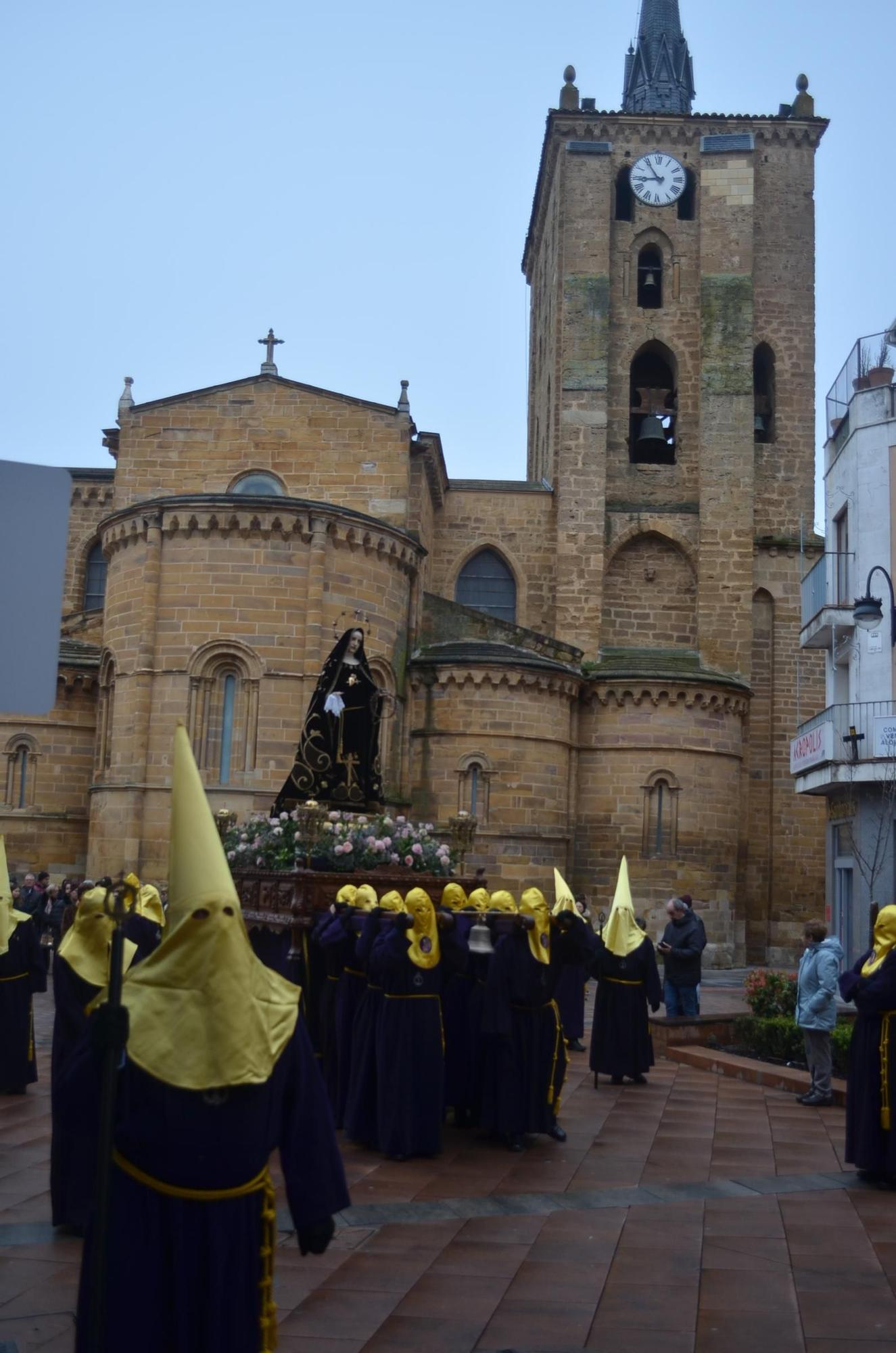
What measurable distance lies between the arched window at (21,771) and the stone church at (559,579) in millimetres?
65

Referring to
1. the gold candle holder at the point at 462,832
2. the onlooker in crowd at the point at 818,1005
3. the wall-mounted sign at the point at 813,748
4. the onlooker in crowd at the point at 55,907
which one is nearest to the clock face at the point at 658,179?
the wall-mounted sign at the point at 813,748

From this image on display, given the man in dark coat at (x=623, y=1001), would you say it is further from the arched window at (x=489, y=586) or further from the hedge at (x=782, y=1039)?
the arched window at (x=489, y=586)

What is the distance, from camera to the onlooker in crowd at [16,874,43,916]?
20.4 m

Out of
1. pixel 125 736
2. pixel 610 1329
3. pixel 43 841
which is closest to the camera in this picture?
pixel 610 1329

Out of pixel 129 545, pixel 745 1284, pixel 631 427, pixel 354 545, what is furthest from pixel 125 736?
pixel 745 1284

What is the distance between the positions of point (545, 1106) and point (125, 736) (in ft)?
58.9

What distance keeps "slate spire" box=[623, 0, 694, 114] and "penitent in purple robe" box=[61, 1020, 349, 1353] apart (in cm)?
4457

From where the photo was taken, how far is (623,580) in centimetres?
3447

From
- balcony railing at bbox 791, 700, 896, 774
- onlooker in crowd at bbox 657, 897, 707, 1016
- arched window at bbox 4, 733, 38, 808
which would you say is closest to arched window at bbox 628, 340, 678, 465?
balcony railing at bbox 791, 700, 896, 774

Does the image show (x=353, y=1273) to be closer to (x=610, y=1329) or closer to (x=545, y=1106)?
(x=610, y=1329)

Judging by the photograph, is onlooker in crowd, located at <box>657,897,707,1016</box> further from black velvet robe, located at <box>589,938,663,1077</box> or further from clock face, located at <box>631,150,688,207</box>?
clock face, located at <box>631,150,688,207</box>

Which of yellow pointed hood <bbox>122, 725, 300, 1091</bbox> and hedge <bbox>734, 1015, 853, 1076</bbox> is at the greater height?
yellow pointed hood <bbox>122, 725, 300, 1091</bbox>

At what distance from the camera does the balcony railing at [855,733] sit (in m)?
21.3

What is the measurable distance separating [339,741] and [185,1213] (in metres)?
9.98
